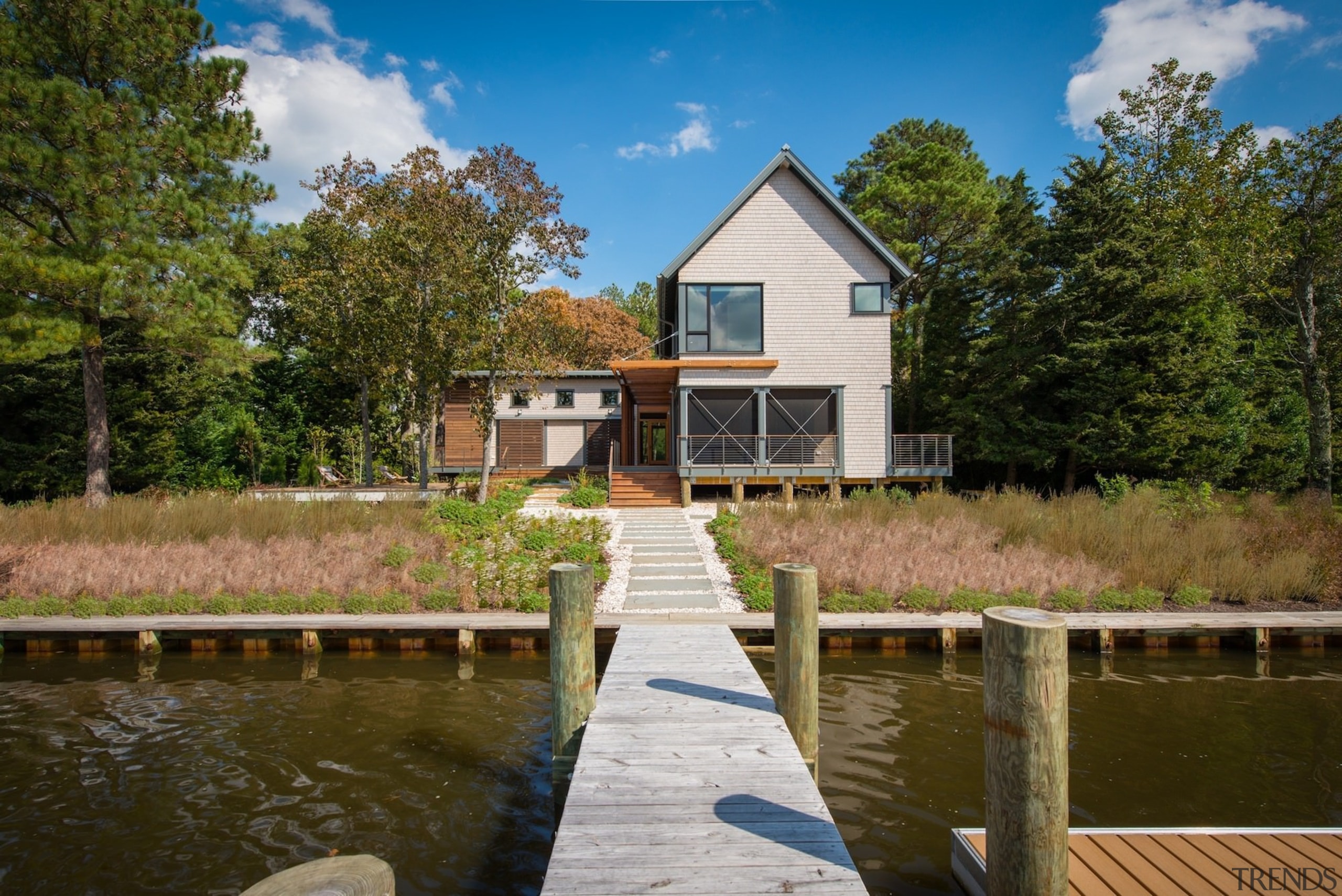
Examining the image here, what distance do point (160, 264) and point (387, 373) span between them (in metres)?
5.51

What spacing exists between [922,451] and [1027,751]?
19956 mm

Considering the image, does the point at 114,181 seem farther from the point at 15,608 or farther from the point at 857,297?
the point at 857,297

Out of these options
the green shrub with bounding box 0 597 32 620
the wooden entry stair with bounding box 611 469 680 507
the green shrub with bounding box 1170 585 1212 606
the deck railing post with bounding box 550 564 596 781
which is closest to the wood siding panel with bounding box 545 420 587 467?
the wooden entry stair with bounding box 611 469 680 507

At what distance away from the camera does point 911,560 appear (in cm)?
1065

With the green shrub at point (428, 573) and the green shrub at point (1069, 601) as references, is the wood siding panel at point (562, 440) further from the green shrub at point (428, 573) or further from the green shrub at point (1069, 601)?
the green shrub at point (1069, 601)

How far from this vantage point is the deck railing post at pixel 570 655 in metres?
4.89

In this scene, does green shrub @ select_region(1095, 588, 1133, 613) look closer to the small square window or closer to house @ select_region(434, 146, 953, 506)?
house @ select_region(434, 146, 953, 506)

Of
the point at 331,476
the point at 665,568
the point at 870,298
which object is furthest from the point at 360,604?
the point at 331,476

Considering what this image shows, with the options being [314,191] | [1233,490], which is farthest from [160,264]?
[1233,490]

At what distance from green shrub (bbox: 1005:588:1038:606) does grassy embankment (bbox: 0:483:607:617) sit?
634cm

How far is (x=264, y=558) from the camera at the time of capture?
10641mm

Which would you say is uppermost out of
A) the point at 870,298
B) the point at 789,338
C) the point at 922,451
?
the point at 870,298

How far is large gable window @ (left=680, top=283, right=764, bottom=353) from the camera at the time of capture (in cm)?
2119

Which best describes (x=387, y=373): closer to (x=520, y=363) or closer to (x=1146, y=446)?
(x=520, y=363)
